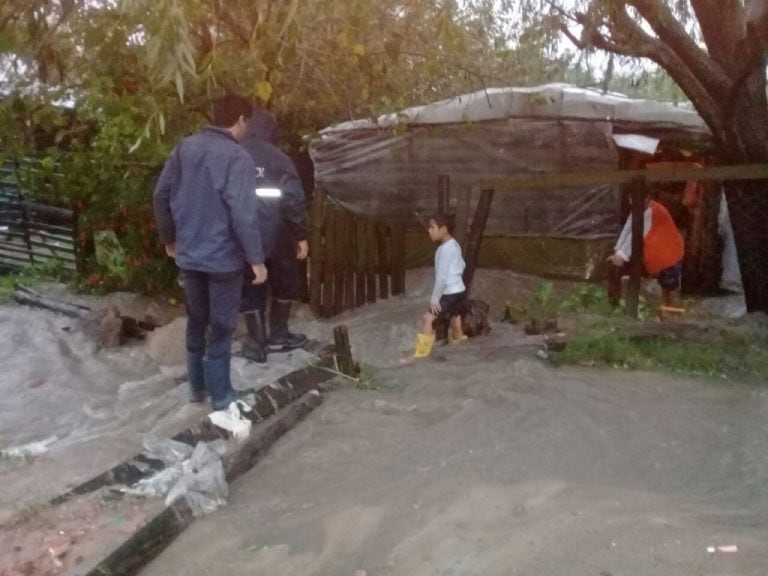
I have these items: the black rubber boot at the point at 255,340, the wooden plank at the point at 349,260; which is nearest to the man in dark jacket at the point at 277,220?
the black rubber boot at the point at 255,340

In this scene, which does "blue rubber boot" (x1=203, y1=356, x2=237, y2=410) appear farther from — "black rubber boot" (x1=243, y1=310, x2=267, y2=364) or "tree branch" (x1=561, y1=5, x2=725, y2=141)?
"tree branch" (x1=561, y1=5, x2=725, y2=141)

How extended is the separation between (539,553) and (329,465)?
4.88 ft

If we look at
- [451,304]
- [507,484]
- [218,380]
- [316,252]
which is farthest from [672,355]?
[316,252]

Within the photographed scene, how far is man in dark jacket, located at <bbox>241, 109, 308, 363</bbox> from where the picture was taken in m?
6.03

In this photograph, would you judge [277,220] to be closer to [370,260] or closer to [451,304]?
[451,304]

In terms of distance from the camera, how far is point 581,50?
7.22m

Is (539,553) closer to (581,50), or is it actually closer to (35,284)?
(581,50)

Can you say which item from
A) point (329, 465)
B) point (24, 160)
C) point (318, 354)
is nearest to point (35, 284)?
point (24, 160)

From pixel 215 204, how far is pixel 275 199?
1.78 meters

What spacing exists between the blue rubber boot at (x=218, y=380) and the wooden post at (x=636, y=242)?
401 centimetres

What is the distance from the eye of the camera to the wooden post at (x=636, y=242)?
6.86 metres

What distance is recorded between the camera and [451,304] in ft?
22.7

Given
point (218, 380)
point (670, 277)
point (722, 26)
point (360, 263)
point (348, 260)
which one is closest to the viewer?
point (218, 380)

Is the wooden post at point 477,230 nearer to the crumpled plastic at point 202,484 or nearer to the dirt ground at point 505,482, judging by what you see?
the dirt ground at point 505,482
